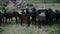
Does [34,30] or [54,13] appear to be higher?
[54,13]

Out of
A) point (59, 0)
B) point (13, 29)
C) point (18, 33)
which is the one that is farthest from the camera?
point (59, 0)

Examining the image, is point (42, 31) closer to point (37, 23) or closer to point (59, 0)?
point (37, 23)

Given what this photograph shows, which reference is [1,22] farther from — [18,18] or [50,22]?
[50,22]

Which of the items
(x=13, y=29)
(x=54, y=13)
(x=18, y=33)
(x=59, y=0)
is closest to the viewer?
(x=18, y=33)

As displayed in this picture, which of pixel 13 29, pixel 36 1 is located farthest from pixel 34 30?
pixel 36 1

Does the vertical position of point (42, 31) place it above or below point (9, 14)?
below

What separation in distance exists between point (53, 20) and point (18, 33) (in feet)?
10.0

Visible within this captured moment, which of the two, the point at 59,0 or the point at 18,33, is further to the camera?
the point at 59,0

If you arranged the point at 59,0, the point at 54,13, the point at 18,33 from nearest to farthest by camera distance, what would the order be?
the point at 18,33
the point at 54,13
the point at 59,0

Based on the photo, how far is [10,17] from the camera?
10.5 meters

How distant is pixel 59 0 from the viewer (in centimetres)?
2152

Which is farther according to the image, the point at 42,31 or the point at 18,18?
the point at 18,18

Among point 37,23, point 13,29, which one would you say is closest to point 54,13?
point 37,23

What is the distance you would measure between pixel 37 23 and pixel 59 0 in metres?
12.5
